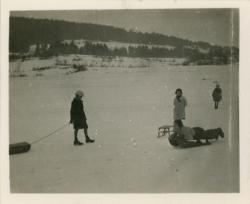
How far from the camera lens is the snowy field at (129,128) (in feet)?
3.37

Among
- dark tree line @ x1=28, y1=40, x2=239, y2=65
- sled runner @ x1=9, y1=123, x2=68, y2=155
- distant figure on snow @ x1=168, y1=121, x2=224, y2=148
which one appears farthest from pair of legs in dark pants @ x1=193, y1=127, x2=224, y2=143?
sled runner @ x1=9, y1=123, x2=68, y2=155

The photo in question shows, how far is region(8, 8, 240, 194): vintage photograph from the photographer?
1.03 metres

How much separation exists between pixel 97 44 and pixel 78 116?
0.16 meters

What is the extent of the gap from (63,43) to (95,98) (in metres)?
0.14

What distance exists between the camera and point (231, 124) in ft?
3.37

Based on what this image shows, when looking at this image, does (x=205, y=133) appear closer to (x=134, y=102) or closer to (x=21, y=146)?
(x=134, y=102)

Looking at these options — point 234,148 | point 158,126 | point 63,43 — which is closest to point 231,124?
point 234,148

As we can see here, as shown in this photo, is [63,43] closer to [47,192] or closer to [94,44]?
[94,44]

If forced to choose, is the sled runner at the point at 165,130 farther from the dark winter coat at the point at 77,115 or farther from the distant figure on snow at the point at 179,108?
the dark winter coat at the point at 77,115

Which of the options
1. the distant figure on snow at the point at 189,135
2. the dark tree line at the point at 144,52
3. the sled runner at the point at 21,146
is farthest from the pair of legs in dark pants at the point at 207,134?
the sled runner at the point at 21,146

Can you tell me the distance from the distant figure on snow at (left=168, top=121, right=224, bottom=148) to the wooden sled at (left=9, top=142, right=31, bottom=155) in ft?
1.02

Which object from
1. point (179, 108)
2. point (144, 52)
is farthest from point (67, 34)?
point (179, 108)

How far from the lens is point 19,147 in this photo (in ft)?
3.43

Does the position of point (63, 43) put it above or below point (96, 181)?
above
